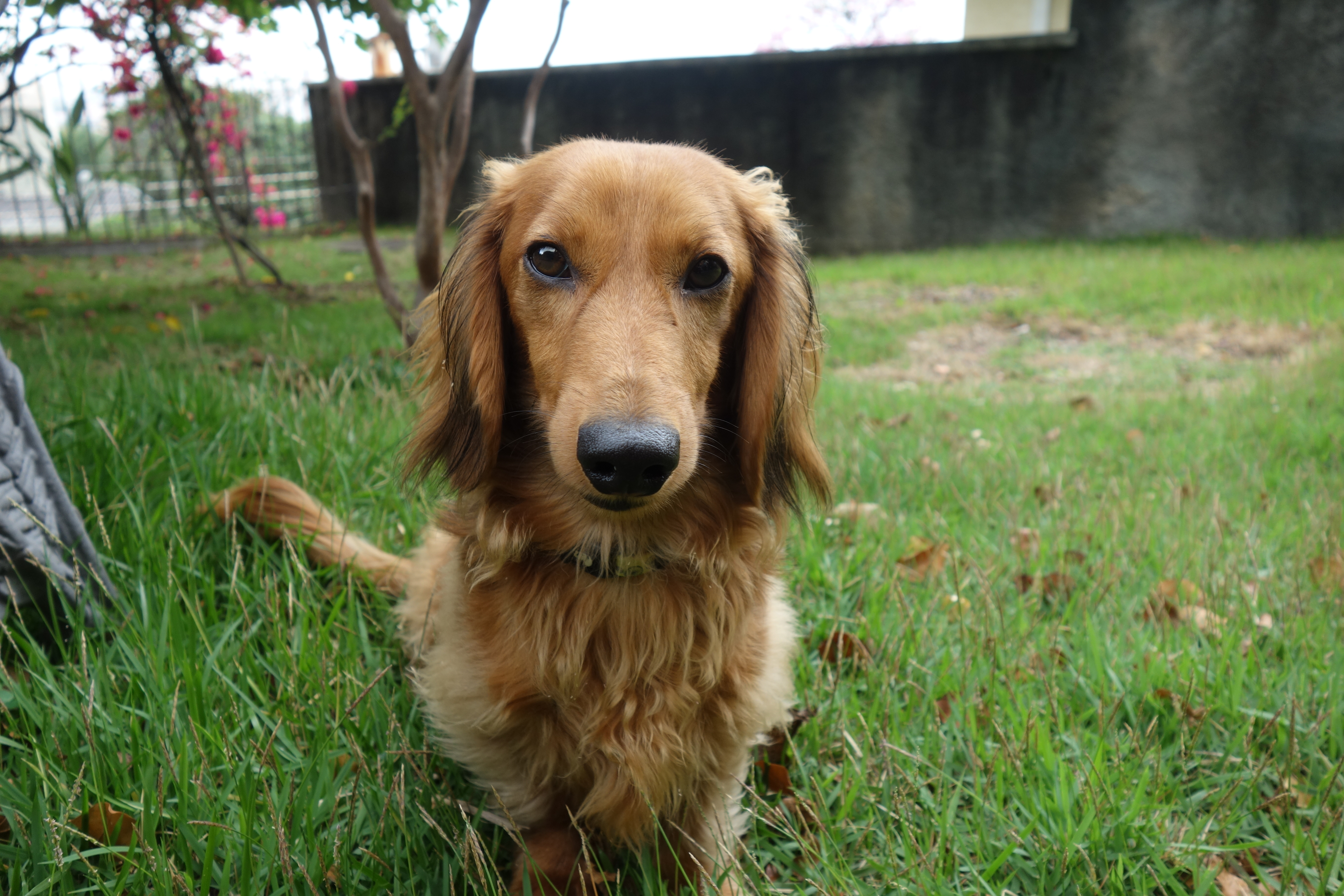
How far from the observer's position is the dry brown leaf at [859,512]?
119 inches

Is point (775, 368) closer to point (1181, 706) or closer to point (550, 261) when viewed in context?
point (550, 261)

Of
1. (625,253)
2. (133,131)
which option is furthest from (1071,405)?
(133,131)

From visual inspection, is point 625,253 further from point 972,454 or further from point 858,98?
point 858,98

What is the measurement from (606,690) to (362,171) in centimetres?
342

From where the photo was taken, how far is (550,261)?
161 cm

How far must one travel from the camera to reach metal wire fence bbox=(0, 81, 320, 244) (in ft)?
28.0

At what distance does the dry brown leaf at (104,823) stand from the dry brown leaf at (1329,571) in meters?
3.05

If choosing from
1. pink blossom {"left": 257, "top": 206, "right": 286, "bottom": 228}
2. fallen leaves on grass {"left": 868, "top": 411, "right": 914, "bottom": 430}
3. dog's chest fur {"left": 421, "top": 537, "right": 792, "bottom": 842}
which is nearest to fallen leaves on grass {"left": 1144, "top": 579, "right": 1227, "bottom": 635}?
dog's chest fur {"left": 421, "top": 537, "right": 792, "bottom": 842}

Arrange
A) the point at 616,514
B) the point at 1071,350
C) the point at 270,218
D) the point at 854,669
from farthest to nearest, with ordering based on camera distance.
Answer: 1. the point at 270,218
2. the point at 1071,350
3. the point at 854,669
4. the point at 616,514

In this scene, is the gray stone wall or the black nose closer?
the black nose

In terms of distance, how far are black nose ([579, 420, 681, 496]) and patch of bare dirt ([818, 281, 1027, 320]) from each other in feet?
20.5

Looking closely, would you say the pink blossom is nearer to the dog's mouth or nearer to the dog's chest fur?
the dog's chest fur

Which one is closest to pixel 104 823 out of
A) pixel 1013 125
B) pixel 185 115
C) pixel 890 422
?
pixel 890 422

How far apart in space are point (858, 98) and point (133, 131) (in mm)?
7935
